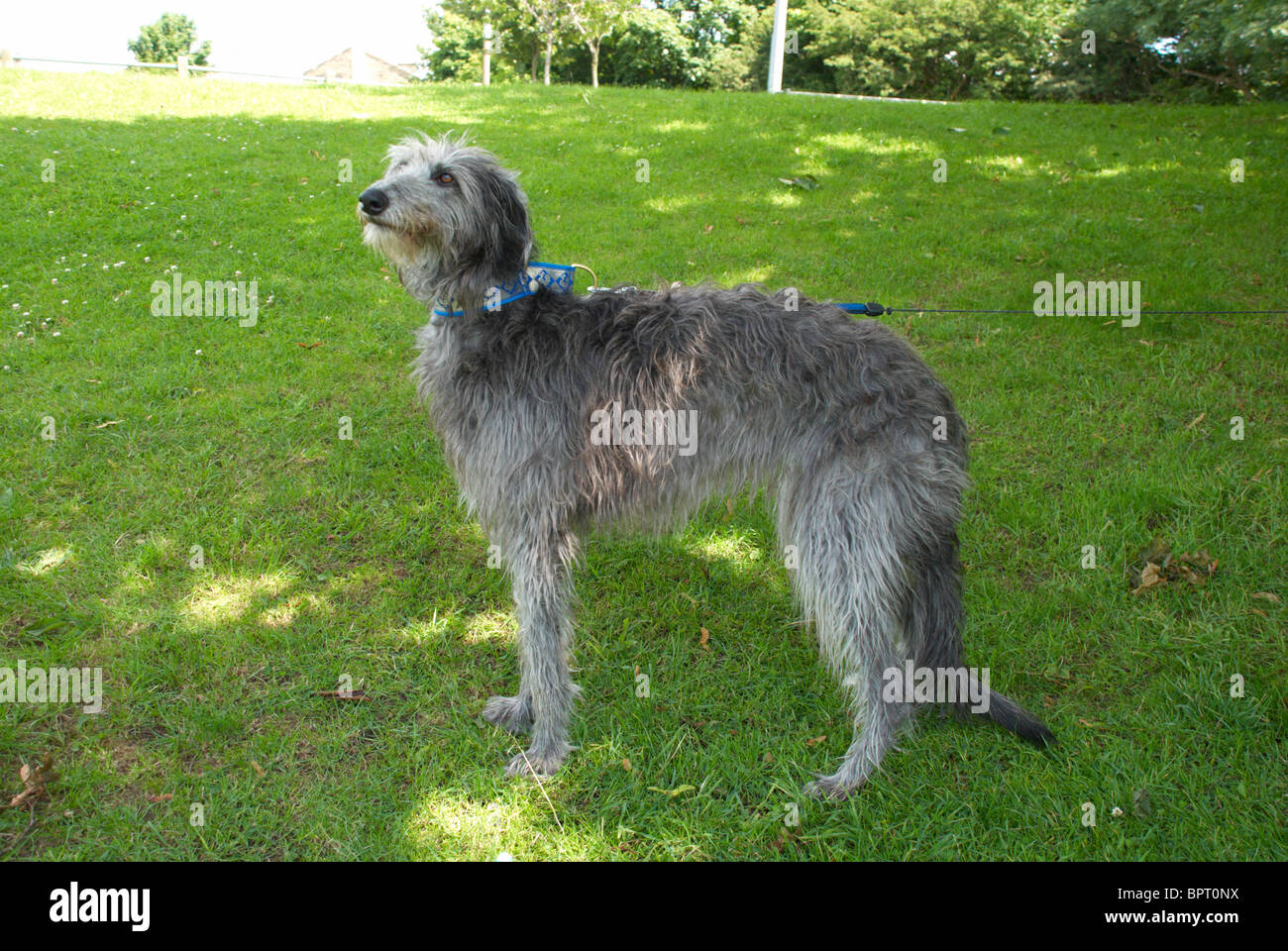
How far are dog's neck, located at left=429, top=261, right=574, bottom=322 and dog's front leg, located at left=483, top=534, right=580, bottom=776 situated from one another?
91cm

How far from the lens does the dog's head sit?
9.00 ft

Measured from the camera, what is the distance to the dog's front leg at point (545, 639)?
10.1 feet

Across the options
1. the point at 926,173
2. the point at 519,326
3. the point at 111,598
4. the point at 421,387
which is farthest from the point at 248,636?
the point at 926,173

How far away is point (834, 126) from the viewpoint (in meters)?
10.6

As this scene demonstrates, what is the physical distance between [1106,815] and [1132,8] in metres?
15.1

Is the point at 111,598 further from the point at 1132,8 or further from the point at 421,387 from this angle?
the point at 1132,8

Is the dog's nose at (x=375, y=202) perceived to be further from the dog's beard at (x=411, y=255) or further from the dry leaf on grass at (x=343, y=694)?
the dry leaf on grass at (x=343, y=694)

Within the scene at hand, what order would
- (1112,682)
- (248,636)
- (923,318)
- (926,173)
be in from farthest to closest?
(926,173) → (923,318) → (248,636) → (1112,682)

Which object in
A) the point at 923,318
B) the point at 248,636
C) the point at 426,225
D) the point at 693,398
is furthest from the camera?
the point at 923,318

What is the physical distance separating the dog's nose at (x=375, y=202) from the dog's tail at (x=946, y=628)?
2289mm

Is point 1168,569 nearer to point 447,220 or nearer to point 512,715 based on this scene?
point 512,715

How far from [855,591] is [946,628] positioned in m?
0.41

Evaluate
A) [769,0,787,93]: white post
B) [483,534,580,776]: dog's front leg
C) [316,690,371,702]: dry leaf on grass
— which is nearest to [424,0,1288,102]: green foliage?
[769,0,787,93]: white post

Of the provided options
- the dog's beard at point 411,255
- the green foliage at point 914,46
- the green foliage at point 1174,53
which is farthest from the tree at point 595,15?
the dog's beard at point 411,255
